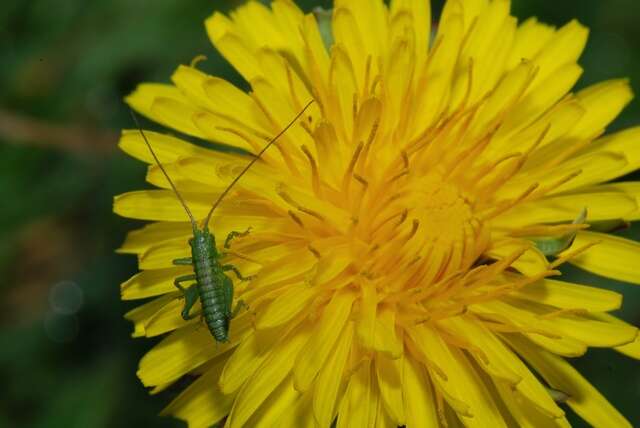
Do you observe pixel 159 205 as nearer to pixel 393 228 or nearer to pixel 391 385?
pixel 393 228

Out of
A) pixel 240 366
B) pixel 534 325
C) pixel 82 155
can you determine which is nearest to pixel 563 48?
pixel 534 325

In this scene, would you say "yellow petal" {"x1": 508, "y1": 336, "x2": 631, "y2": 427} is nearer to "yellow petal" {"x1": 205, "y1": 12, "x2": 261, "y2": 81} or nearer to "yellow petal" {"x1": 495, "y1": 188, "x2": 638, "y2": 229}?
"yellow petal" {"x1": 495, "y1": 188, "x2": 638, "y2": 229}

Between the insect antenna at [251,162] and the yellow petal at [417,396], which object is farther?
the insect antenna at [251,162]

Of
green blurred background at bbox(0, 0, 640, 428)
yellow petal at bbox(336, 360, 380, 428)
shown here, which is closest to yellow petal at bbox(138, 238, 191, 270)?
yellow petal at bbox(336, 360, 380, 428)

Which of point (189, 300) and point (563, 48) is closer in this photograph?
point (189, 300)

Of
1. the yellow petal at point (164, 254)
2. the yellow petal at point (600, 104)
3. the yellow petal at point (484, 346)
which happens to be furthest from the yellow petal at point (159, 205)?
the yellow petal at point (600, 104)

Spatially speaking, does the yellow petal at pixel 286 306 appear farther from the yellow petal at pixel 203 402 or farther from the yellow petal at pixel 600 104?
the yellow petal at pixel 600 104
